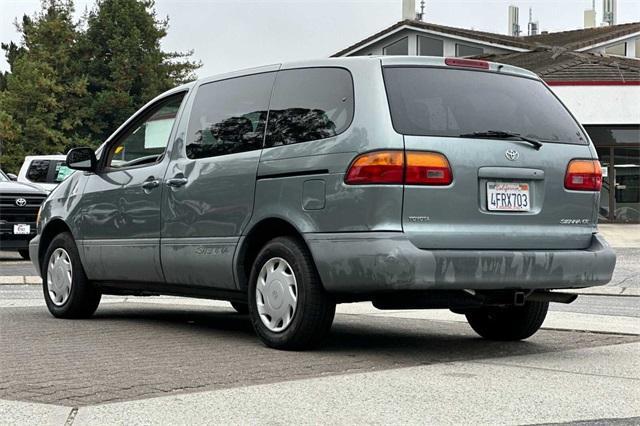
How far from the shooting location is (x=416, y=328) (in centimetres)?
857

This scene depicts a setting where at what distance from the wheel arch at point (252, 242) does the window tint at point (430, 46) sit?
3551cm

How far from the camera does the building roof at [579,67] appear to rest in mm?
31875

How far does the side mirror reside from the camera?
29.1 ft

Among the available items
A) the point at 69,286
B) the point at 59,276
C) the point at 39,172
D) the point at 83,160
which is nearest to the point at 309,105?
the point at 83,160

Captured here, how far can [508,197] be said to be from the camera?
21.9 ft

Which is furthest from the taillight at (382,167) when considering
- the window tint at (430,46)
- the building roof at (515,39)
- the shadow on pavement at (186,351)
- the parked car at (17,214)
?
the window tint at (430,46)

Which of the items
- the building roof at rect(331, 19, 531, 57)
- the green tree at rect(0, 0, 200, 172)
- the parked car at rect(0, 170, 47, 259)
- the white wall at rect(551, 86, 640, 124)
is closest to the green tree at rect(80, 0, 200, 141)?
the green tree at rect(0, 0, 200, 172)

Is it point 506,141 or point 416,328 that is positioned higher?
point 506,141

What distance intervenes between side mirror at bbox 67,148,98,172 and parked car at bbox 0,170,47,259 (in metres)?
9.39

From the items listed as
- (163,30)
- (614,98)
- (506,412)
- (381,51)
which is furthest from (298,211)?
(163,30)

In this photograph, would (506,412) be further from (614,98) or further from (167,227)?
(614,98)

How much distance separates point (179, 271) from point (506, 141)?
2545mm

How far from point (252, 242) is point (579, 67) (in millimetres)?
27676

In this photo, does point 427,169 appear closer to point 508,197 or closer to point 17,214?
point 508,197
